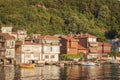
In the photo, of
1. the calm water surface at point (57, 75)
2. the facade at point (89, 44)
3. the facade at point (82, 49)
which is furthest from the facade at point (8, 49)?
the facade at point (89, 44)

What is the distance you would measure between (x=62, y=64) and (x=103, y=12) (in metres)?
81.8

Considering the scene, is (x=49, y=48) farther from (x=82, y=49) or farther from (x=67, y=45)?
(x=82, y=49)

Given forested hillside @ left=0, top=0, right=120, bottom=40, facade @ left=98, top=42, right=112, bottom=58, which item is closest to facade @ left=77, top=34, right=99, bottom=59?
facade @ left=98, top=42, right=112, bottom=58

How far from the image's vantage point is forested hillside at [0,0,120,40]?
6024 inches

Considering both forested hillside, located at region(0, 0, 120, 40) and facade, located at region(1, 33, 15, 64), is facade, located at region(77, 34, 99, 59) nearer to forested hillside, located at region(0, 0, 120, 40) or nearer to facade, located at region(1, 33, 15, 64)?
forested hillside, located at region(0, 0, 120, 40)

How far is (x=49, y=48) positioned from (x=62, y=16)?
190ft

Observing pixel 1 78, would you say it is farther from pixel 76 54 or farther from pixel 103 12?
pixel 103 12

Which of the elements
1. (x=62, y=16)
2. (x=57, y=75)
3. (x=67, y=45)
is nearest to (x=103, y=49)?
(x=67, y=45)

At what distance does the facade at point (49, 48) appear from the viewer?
114 meters

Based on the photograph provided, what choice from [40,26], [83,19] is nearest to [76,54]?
[40,26]

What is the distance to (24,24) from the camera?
5979 inches

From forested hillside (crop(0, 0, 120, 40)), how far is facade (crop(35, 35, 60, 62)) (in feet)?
98.3

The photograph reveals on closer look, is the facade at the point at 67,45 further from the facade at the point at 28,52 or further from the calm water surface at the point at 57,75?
the calm water surface at the point at 57,75

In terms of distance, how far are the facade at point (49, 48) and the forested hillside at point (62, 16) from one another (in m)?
29.9
